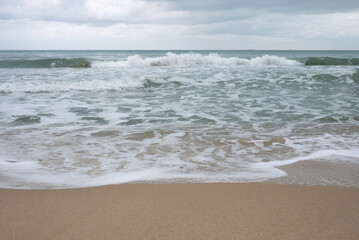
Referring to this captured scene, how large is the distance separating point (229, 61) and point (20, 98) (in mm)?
15118

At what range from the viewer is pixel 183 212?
187 cm

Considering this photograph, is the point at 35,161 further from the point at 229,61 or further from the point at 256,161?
the point at 229,61

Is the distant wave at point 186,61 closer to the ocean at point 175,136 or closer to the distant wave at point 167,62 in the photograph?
the distant wave at point 167,62

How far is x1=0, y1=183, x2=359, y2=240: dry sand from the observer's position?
1.63 metres

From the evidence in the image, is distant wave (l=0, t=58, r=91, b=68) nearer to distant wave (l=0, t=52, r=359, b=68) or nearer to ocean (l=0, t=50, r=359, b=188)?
distant wave (l=0, t=52, r=359, b=68)

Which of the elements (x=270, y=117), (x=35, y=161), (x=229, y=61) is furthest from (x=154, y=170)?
(x=229, y=61)

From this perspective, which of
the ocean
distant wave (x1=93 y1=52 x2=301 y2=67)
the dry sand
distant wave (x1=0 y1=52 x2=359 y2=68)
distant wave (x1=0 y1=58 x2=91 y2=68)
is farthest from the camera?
distant wave (x1=93 y1=52 x2=301 y2=67)

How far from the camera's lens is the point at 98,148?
3.36 m

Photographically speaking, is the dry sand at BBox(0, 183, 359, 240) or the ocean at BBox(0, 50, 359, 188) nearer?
the dry sand at BBox(0, 183, 359, 240)

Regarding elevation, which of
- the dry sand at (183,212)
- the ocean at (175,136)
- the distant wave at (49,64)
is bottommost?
the ocean at (175,136)

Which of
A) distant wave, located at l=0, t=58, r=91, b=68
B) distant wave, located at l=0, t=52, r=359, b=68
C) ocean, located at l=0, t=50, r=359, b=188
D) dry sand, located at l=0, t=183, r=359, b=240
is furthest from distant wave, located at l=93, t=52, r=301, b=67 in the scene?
dry sand, located at l=0, t=183, r=359, b=240

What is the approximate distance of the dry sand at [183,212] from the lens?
1629mm

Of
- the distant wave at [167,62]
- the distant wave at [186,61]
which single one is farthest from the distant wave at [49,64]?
the distant wave at [186,61]

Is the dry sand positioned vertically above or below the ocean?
above
